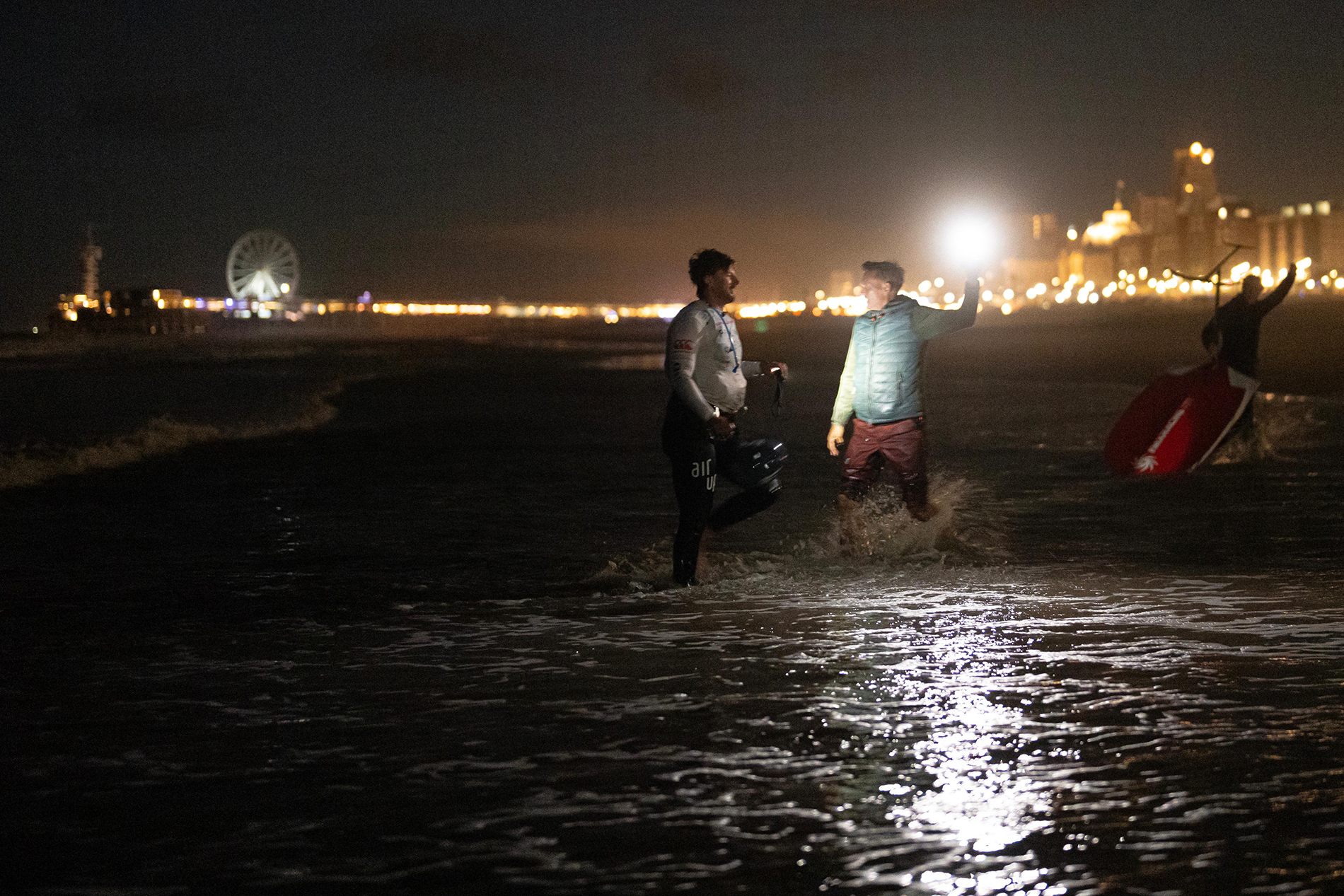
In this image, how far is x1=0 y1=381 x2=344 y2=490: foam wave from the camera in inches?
669

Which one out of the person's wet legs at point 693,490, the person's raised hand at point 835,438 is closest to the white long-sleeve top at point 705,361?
the person's wet legs at point 693,490

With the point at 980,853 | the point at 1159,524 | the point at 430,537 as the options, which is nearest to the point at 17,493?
the point at 430,537

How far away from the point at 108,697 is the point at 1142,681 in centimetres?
387

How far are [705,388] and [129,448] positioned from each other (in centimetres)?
1356

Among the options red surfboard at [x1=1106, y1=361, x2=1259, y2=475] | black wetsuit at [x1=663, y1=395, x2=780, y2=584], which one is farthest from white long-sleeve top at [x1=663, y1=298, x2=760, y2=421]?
red surfboard at [x1=1106, y1=361, x2=1259, y2=475]

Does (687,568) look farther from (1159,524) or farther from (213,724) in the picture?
(1159,524)

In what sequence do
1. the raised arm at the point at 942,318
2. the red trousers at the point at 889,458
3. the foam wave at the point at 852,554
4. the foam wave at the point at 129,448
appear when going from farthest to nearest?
the foam wave at the point at 129,448 < the foam wave at the point at 852,554 < the red trousers at the point at 889,458 < the raised arm at the point at 942,318

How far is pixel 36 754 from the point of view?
17.7 ft

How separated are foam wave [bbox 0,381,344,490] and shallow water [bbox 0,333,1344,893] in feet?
10.1

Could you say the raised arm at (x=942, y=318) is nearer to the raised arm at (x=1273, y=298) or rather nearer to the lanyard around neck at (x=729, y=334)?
the lanyard around neck at (x=729, y=334)

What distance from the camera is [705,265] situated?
8195 millimetres

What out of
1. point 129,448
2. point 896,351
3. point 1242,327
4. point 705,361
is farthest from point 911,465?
point 129,448

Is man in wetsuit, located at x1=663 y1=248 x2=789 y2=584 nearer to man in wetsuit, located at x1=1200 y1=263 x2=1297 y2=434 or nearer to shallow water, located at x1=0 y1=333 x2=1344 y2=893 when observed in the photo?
shallow water, located at x1=0 y1=333 x2=1344 y2=893

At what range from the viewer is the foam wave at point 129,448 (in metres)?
17.0
